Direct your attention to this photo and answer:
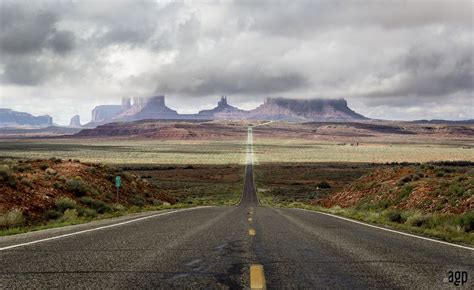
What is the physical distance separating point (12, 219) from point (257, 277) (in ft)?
37.6

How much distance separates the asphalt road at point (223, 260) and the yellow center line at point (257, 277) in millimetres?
57

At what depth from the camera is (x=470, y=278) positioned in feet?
19.3

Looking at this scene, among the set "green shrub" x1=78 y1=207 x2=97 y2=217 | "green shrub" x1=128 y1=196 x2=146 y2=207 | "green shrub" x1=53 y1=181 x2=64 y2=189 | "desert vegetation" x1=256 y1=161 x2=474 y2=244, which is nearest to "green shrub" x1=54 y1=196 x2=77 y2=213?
"green shrub" x1=78 y1=207 x2=97 y2=217

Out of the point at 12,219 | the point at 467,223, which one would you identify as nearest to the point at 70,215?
the point at 12,219

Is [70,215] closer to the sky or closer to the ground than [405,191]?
closer to the ground

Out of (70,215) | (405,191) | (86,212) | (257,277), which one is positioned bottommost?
(86,212)

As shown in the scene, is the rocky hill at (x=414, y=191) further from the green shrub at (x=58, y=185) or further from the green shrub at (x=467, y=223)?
the green shrub at (x=58, y=185)

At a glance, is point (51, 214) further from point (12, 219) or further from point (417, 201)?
point (417, 201)

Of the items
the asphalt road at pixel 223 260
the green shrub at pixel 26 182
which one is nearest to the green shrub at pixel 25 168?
the green shrub at pixel 26 182

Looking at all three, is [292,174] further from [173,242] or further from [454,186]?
[173,242]

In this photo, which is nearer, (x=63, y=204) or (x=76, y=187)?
(x=63, y=204)

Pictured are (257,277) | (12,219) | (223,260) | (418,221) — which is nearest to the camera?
(257,277)

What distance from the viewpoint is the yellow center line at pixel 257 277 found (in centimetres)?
523

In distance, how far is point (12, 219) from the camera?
46.0 feet
